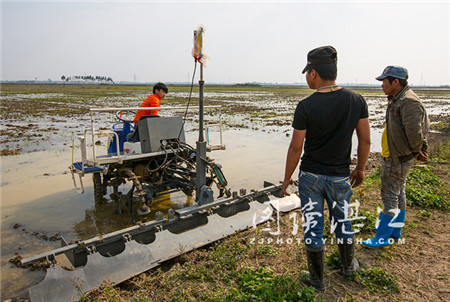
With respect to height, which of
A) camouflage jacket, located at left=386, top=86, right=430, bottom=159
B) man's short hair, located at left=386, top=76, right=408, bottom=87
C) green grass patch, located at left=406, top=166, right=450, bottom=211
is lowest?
green grass patch, located at left=406, top=166, right=450, bottom=211

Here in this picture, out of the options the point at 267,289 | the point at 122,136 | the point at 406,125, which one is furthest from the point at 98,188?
the point at 406,125

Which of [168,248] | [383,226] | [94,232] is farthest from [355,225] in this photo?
[94,232]

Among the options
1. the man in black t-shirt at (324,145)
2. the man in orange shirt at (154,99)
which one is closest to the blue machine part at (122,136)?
the man in orange shirt at (154,99)

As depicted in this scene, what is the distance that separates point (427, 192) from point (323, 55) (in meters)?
4.39

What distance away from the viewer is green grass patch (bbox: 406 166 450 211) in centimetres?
527

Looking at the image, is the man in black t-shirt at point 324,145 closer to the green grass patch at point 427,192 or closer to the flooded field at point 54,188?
the green grass patch at point 427,192

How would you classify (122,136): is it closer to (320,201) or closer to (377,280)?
(320,201)

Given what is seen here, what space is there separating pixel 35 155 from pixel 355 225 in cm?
1065

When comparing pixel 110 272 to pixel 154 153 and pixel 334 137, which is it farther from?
pixel 334 137

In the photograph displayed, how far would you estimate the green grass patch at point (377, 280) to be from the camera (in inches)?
121

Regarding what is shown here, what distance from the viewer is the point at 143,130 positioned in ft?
18.8

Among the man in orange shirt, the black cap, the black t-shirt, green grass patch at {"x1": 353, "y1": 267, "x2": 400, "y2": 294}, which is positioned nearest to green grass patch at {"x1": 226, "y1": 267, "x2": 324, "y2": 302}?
green grass patch at {"x1": 353, "y1": 267, "x2": 400, "y2": 294}

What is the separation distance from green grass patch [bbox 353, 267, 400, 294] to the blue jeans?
2.01 feet

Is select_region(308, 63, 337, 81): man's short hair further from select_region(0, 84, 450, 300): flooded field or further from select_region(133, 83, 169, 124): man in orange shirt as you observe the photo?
select_region(133, 83, 169, 124): man in orange shirt
